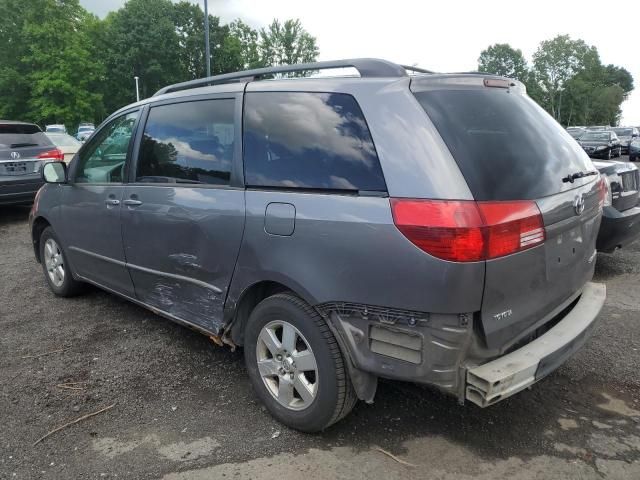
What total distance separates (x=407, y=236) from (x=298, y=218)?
0.60m

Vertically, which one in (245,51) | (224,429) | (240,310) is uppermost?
(245,51)

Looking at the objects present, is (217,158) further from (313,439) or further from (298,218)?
(313,439)

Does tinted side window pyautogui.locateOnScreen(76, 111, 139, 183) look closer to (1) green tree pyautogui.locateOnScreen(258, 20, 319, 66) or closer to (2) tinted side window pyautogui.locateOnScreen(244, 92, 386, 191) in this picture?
(2) tinted side window pyautogui.locateOnScreen(244, 92, 386, 191)

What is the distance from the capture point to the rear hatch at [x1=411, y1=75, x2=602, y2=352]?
2232mm

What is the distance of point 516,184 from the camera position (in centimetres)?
232

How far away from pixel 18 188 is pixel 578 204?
883 centimetres

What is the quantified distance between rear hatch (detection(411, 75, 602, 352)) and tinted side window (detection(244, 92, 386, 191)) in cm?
35

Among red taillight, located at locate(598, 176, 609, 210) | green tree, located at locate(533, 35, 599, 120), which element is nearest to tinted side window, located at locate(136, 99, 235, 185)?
red taillight, located at locate(598, 176, 609, 210)

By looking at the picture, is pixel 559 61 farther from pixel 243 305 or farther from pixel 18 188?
pixel 243 305

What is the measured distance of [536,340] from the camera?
8.20ft

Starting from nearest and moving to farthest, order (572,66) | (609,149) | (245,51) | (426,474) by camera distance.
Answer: (426,474), (609,149), (245,51), (572,66)

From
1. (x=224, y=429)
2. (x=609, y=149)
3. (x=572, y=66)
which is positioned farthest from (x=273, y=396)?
(x=572, y=66)

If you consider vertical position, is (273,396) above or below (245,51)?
below

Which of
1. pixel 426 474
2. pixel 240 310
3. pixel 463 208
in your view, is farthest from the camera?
pixel 240 310
